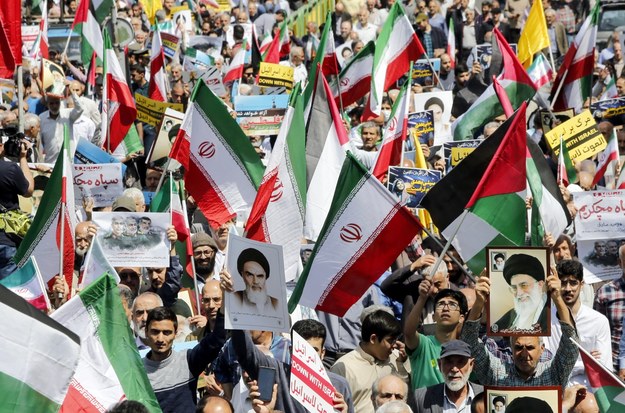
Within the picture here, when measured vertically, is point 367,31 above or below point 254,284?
below

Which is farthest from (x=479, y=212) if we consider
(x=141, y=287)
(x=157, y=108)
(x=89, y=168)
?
(x=157, y=108)

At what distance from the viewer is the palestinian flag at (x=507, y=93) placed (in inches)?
656

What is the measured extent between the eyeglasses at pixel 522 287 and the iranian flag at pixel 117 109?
25.0 ft

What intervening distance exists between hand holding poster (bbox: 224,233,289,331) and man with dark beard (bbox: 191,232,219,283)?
10.7ft

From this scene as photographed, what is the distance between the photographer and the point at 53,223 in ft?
38.4

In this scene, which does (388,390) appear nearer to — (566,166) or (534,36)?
(566,166)

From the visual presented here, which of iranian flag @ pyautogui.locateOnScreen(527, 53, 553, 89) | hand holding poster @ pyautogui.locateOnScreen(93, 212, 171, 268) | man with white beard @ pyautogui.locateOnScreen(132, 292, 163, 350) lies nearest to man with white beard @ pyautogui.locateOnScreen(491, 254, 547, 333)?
man with white beard @ pyautogui.locateOnScreen(132, 292, 163, 350)

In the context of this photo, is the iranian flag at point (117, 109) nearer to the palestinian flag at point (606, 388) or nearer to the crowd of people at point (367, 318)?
the crowd of people at point (367, 318)

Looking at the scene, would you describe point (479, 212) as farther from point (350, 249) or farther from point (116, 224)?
point (116, 224)

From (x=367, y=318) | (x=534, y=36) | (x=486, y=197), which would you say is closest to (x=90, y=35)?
(x=534, y=36)

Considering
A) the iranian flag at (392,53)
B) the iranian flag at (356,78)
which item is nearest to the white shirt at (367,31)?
the iranian flag at (356,78)

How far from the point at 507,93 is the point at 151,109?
3.54 m

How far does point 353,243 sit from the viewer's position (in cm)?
1121

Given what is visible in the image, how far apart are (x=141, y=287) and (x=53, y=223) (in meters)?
1.19
